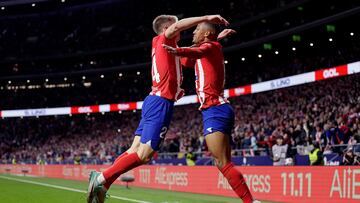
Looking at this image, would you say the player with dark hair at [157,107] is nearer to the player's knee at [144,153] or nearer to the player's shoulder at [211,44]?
the player's knee at [144,153]

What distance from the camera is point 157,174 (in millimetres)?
18859

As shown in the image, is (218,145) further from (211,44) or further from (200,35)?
(200,35)

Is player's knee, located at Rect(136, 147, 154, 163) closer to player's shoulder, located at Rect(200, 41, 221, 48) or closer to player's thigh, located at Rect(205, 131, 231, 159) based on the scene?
player's thigh, located at Rect(205, 131, 231, 159)

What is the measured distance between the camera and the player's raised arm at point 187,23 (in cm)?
563

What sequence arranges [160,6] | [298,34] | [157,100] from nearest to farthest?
[157,100] < [298,34] < [160,6]

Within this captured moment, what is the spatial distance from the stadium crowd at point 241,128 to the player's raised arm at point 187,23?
32.0ft

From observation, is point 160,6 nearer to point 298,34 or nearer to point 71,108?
point 71,108

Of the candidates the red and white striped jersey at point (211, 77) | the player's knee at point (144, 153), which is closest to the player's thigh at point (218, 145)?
the red and white striped jersey at point (211, 77)

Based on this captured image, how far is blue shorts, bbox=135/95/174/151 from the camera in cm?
579

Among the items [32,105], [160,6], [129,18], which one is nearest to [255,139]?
[160,6]

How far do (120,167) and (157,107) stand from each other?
32.5 inches

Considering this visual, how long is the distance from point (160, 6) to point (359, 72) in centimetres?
2903

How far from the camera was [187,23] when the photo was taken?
5641mm

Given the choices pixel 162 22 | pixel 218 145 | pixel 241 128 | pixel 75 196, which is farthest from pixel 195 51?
pixel 241 128
